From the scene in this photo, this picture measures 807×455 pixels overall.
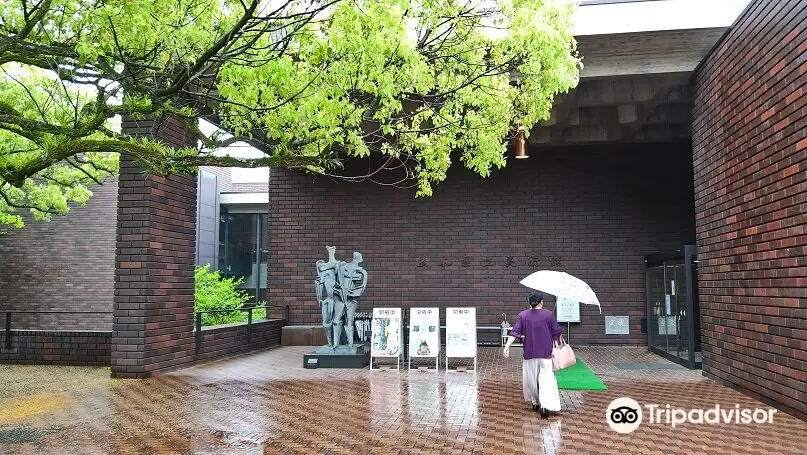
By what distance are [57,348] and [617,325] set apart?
11080mm

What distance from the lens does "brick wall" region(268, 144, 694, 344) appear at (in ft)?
48.5

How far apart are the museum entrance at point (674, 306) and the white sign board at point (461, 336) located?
3.59m

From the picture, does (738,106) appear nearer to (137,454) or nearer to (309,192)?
(137,454)

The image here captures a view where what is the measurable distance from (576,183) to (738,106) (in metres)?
6.46

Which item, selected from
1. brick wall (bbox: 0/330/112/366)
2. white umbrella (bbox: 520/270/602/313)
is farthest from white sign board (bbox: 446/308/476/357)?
brick wall (bbox: 0/330/112/366)

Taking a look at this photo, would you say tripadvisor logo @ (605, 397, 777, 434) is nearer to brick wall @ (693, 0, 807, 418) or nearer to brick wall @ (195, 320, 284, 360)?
brick wall @ (693, 0, 807, 418)

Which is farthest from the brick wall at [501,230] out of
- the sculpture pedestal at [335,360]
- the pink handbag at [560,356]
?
the pink handbag at [560,356]

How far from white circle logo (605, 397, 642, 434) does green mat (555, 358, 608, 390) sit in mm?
1008

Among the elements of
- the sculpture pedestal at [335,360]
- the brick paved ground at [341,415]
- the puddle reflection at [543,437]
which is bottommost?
the puddle reflection at [543,437]

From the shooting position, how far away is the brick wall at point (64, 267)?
63.2 ft

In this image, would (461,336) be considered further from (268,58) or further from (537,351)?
(268,58)

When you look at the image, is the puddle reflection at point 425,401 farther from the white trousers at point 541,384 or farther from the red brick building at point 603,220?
the red brick building at point 603,220

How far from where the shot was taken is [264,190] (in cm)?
2336

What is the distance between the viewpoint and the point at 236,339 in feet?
42.8
